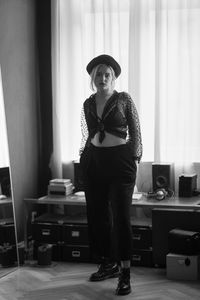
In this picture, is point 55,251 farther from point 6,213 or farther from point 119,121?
point 119,121

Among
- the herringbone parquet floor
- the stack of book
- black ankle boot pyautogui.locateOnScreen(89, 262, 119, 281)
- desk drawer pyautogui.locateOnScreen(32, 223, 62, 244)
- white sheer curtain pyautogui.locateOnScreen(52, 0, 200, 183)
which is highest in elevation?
white sheer curtain pyautogui.locateOnScreen(52, 0, 200, 183)

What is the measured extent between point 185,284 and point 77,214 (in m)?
1.36

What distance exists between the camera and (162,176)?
13.6 ft

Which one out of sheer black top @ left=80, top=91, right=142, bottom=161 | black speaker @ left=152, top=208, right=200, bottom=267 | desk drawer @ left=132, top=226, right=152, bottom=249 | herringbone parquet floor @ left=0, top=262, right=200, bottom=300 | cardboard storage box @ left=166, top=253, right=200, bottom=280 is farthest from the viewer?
desk drawer @ left=132, top=226, right=152, bottom=249

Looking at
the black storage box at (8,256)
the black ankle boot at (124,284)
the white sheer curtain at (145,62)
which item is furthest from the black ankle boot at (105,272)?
the white sheer curtain at (145,62)

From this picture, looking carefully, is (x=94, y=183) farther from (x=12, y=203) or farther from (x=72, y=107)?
(x=72, y=107)

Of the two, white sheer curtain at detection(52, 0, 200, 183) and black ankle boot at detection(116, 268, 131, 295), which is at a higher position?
white sheer curtain at detection(52, 0, 200, 183)

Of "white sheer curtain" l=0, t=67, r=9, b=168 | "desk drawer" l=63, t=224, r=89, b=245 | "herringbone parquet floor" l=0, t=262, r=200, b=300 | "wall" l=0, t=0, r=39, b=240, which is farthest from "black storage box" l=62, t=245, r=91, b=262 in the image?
"white sheer curtain" l=0, t=67, r=9, b=168

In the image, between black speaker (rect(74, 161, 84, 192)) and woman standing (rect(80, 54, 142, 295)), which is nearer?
A: woman standing (rect(80, 54, 142, 295))

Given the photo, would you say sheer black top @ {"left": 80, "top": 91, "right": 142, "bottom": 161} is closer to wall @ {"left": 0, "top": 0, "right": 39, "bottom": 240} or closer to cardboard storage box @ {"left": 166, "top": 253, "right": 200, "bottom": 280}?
cardboard storage box @ {"left": 166, "top": 253, "right": 200, "bottom": 280}

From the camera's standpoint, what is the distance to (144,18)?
425cm

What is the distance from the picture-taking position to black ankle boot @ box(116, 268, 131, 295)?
128 inches

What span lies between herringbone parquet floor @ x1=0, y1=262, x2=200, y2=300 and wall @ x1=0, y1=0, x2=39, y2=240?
2.23ft

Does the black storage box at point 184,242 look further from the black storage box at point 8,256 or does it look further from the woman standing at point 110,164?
the black storage box at point 8,256
